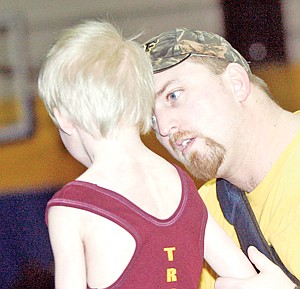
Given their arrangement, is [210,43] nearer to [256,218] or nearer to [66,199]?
[256,218]

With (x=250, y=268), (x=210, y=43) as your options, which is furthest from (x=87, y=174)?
(x=210, y=43)

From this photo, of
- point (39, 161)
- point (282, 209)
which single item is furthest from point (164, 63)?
point (39, 161)

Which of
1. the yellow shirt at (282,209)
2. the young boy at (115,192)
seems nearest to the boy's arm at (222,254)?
the young boy at (115,192)

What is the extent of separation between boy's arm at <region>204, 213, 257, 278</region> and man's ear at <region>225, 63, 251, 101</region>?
1.57ft

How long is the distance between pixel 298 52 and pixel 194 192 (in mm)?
3671

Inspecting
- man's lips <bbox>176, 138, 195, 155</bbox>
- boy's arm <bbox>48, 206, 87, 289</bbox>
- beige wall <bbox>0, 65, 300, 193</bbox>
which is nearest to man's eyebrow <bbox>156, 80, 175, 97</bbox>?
man's lips <bbox>176, 138, 195, 155</bbox>

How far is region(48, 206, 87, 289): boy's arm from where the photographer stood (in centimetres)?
133

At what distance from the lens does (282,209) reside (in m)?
1.76

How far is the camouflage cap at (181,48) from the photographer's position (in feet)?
5.86

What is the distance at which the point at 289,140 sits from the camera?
1846 millimetres

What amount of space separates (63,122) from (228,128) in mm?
534

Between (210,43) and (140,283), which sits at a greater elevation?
(210,43)

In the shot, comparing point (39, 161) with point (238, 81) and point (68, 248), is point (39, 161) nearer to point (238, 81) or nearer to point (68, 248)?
point (238, 81)

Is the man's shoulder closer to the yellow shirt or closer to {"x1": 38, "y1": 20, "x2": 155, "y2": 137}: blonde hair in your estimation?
the yellow shirt
